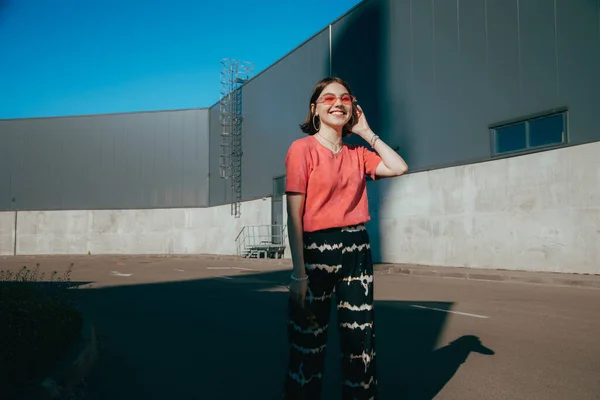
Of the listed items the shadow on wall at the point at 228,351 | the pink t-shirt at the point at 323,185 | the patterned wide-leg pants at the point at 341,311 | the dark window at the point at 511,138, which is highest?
the dark window at the point at 511,138

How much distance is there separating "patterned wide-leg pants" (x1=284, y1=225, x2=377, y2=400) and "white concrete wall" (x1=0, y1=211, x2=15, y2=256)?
130 feet

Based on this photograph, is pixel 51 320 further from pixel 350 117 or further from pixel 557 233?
pixel 557 233

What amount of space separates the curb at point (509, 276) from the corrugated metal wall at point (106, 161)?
21455mm

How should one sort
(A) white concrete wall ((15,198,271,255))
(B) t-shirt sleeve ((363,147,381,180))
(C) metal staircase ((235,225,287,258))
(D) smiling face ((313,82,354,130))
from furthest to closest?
(A) white concrete wall ((15,198,271,255)), (C) metal staircase ((235,225,287,258)), (B) t-shirt sleeve ((363,147,381,180)), (D) smiling face ((313,82,354,130))

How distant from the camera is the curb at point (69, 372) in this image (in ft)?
10.3

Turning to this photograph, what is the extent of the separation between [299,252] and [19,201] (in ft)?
132

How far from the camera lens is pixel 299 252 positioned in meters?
2.27

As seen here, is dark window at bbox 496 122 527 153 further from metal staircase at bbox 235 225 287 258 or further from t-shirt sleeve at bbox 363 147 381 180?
t-shirt sleeve at bbox 363 147 381 180

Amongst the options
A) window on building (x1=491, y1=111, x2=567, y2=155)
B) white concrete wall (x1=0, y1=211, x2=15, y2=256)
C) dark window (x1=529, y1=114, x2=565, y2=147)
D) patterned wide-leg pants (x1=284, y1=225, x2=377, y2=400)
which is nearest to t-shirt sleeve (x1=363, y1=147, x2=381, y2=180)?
patterned wide-leg pants (x1=284, y1=225, x2=377, y2=400)

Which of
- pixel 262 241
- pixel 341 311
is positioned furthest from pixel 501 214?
pixel 262 241

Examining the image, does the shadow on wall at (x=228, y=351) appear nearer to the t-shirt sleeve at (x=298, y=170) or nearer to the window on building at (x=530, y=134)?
the t-shirt sleeve at (x=298, y=170)

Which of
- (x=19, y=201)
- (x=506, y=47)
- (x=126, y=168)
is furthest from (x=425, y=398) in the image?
(x=19, y=201)

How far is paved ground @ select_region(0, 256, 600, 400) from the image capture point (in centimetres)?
389

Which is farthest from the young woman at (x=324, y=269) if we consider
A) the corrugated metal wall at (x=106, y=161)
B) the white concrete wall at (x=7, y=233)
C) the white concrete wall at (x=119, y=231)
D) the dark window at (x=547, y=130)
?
the white concrete wall at (x=7, y=233)
